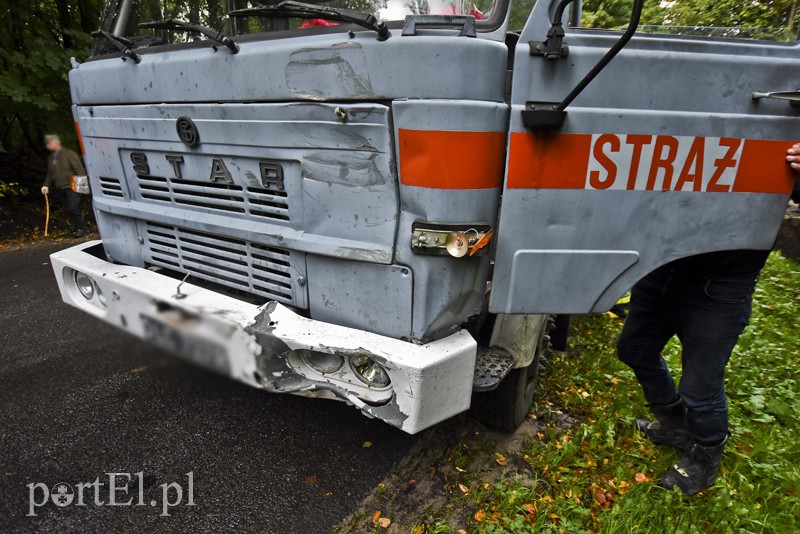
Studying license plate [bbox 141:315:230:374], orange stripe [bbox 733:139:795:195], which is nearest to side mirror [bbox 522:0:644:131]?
orange stripe [bbox 733:139:795:195]

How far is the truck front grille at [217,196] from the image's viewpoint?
2.17 meters

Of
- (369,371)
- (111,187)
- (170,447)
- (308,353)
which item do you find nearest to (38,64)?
(111,187)

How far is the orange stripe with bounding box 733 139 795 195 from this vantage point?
1.87 m

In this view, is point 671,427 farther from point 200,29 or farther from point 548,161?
point 200,29

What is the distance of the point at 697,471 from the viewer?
238cm

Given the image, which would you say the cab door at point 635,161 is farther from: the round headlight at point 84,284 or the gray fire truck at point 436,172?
the round headlight at point 84,284

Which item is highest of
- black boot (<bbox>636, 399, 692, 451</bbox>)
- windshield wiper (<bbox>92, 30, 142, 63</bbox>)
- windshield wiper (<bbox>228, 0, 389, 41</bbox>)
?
windshield wiper (<bbox>228, 0, 389, 41</bbox>)

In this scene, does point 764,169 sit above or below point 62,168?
above

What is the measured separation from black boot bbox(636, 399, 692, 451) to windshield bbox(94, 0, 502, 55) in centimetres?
230

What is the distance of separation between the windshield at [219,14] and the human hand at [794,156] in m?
1.29

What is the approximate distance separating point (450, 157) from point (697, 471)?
2.05 meters

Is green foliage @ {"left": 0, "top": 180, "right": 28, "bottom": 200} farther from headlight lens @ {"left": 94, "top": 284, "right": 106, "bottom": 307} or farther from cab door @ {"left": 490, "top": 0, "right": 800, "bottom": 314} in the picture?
cab door @ {"left": 490, "top": 0, "right": 800, "bottom": 314}

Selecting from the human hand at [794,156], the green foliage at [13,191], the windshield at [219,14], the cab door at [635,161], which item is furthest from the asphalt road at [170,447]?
the green foliage at [13,191]

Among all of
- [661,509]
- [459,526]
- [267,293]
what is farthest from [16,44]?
[661,509]
